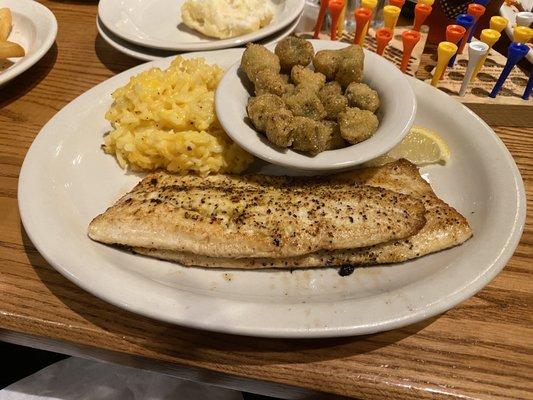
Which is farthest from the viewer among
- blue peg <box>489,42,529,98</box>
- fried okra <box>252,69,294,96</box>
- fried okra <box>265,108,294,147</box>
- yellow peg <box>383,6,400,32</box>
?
yellow peg <box>383,6,400,32</box>

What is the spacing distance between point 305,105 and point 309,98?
0.04 meters

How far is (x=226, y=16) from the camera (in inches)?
124

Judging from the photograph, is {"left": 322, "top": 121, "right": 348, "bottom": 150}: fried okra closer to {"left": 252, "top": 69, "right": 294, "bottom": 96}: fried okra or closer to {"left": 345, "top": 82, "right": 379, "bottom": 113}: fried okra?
{"left": 345, "top": 82, "right": 379, "bottom": 113}: fried okra

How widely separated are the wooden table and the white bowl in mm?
732

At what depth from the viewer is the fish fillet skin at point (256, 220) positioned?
1.73 meters

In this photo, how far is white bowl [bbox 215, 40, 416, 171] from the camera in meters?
1.95

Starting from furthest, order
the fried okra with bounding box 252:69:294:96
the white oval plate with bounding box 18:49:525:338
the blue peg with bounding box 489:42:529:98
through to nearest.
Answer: the blue peg with bounding box 489:42:529:98 → the fried okra with bounding box 252:69:294:96 → the white oval plate with bounding box 18:49:525:338

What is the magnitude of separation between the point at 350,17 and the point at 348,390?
3181 mm

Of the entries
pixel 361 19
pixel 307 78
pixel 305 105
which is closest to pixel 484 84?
pixel 361 19

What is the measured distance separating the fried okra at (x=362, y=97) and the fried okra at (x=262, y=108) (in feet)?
1.13

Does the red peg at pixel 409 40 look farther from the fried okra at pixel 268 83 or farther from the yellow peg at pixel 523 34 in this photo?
the fried okra at pixel 268 83

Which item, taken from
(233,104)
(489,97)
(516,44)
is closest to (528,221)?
(489,97)

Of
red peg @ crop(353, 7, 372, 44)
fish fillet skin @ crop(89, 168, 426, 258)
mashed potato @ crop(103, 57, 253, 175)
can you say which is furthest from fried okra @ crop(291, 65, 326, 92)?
red peg @ crop(353, 7, 372, 44)

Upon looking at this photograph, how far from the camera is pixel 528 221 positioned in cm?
207
